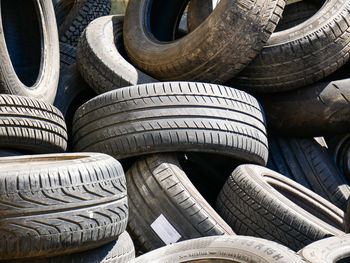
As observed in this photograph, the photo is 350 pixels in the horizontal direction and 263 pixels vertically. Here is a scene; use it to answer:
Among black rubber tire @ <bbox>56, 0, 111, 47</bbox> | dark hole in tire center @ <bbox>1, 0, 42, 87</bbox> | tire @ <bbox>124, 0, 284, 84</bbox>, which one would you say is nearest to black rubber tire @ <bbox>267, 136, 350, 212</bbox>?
tire @ <bbox>124, 0, 284, 84</bbox>

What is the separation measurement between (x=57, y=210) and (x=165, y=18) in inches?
104

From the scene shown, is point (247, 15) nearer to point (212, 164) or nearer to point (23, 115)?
point (212, 164)

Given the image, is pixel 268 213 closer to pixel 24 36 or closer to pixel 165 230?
pixel 165 230

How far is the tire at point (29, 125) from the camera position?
2.56 m

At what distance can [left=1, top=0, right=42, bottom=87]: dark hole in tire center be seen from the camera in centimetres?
355

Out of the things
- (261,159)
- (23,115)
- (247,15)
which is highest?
(247,15)

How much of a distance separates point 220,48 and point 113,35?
1.02m

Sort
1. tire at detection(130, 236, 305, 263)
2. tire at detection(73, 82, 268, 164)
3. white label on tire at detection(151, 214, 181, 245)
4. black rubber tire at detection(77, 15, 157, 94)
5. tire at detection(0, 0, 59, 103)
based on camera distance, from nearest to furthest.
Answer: tire at detection(130, 236, 305, 263) < white label on tire at detection(151, 214, 181, 245) < tire at detection(73, 82, 268, 164) < black rubber tire at detection(77, 15, 157, 94) < tire at detection(0, 0, 59, 103)

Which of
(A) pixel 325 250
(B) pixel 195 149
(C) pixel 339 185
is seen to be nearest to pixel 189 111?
(B) pixel 195 149

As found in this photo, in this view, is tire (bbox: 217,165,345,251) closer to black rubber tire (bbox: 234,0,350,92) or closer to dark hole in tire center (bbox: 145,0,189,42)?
black rubber tire (bbox: 234,0,350,92)

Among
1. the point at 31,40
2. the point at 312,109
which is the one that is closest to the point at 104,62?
the point at 31,40

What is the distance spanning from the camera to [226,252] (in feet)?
5.98

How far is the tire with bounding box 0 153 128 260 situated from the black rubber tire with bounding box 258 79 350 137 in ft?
5.47

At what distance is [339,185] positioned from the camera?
10.9 feet
